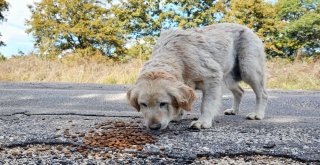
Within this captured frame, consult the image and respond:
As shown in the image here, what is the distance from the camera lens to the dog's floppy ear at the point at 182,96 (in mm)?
4293

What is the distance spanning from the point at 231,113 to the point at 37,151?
10.9 ft

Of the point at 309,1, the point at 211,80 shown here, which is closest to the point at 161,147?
the point at 211,80

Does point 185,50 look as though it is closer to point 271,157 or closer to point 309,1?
point 271,157

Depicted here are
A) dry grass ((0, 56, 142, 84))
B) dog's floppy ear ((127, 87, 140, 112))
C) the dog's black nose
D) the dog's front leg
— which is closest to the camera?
the dog's black nose

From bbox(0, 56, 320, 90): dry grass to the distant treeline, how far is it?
14160mm

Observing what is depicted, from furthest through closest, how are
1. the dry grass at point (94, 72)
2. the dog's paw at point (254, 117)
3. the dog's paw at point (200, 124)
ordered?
1. the dry grass at point (94, 72)
2. the dog's paw at point (254, 117)
3. the dog's paw at point (200, 124)

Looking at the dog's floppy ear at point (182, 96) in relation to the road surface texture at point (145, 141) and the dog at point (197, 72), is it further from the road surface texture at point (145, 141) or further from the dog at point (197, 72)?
the road surface texture at point (145, 141)

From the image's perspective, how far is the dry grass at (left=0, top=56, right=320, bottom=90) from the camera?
14.9 meters

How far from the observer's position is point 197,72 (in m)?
4.79

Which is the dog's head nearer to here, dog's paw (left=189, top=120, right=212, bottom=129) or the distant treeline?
dog's paw (left=189, top=120, right=212, bottom=129)

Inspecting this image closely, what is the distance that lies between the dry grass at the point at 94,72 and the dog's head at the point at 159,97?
9.60 m

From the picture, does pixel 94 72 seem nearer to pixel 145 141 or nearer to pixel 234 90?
pixel 234 90

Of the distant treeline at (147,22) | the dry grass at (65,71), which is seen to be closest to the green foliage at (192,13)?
the distant treeline at (147,22)

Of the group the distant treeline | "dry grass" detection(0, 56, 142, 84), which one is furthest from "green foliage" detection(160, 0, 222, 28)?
"dry grass" detection(0, 56, 142, 84)
